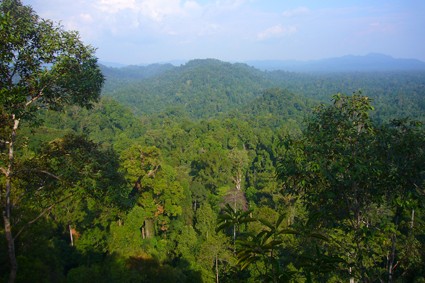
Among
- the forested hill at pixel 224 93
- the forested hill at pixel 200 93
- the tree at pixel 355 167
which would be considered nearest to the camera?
the tree at pixel 355 167

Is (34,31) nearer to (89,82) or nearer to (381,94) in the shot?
(89,82)

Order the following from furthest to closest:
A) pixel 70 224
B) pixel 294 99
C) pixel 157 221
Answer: pixel 294 99 < pixel 157 221 < pixel 70 224

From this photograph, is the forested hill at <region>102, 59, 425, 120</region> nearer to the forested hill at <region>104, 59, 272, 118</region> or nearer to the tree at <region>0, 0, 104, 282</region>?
the forested hill at <region>104, 59, 272, 118</region>

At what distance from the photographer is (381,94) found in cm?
10450

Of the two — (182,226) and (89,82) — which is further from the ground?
(89,82)

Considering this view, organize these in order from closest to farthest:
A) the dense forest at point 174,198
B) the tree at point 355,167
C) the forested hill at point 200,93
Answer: the dense forest at point 174,198 → the tree at point 355,167 → the forested hill at point 200,93

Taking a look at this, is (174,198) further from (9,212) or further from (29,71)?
(29,71)

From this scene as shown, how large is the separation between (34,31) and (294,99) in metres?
79.0

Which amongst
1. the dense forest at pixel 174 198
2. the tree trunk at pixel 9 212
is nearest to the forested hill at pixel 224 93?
the dense forest at pixel 174 198

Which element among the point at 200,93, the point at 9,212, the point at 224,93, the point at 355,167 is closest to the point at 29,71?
the point at 9,212

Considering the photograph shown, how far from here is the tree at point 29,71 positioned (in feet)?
15.4

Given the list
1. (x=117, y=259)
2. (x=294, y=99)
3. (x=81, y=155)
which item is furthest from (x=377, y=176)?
(x=294, y=99)

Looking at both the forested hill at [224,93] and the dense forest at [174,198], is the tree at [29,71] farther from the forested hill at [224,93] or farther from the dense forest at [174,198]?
the forested hill at [224,93]

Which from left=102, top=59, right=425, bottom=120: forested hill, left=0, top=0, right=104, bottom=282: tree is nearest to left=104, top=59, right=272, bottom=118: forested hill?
left=102, top=59, right=425, bottom=120: forested hill
